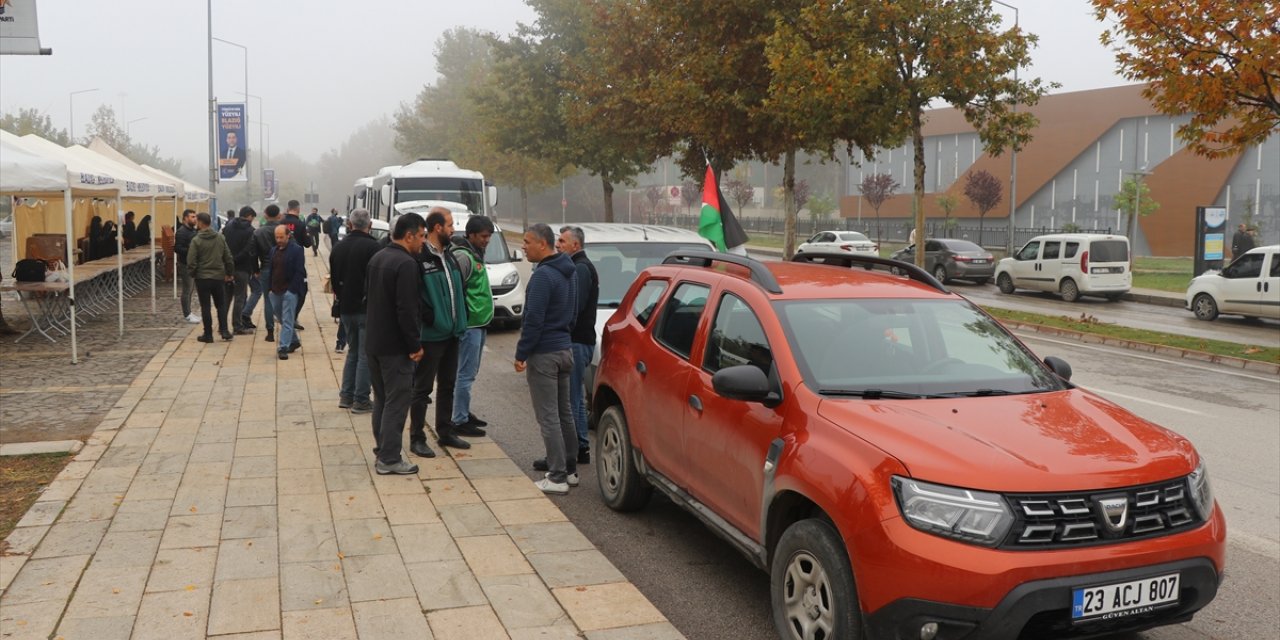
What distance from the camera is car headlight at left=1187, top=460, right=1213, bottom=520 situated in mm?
3971

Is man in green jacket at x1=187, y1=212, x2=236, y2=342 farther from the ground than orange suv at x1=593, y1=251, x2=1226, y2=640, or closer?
farther from the ground

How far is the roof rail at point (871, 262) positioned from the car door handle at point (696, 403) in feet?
Result: 4.06

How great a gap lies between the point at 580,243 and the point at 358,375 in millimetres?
2777

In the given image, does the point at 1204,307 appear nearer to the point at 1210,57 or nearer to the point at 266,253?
the point at 1210,57

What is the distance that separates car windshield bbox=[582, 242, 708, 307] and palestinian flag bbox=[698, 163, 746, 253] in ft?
4.02

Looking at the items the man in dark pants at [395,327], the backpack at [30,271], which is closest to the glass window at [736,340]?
the man in dark pants at [395,327]

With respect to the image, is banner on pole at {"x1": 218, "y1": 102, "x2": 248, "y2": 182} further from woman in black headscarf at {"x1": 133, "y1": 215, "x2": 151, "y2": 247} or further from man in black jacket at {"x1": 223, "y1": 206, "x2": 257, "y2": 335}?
man in black jacket at {"x1": 223, "y1": 206, "x2": 257, "y2": 335}

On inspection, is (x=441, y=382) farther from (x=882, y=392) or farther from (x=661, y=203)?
(x=661, y=203)

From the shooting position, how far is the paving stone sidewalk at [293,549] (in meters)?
4.61

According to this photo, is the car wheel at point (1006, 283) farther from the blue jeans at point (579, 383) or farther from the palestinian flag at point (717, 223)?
the blue jeans at point (579, 383)

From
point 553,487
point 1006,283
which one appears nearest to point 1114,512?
point 553,487

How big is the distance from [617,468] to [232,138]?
3347cm

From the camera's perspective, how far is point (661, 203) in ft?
284

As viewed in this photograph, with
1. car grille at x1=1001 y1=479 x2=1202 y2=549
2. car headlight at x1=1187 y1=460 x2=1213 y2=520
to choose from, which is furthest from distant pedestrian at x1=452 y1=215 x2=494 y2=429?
car headlight at x1=1187 y1=460 x2=1213 y2=520
